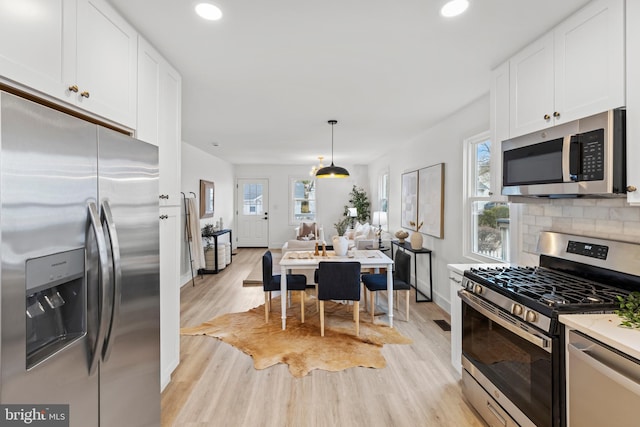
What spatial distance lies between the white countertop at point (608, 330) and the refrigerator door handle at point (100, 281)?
75.5 inches

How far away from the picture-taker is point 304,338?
3160mm

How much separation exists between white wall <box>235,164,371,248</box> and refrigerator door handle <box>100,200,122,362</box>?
303 inches

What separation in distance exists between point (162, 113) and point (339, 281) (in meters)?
2.15

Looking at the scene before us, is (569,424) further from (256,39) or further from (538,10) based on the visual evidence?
(256,39)

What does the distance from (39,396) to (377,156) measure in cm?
694

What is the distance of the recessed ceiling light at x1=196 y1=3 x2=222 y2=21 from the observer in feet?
5.53

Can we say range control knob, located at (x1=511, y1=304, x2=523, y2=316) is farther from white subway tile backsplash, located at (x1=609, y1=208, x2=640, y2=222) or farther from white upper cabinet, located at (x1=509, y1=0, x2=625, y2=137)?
white upper cabinet, located at (x1=509, y1=0, x2=625, y2=137)

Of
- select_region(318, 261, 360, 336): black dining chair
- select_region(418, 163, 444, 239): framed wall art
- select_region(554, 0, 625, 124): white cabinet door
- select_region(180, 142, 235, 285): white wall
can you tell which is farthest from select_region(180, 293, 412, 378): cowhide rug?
select_region(554, 0, 625, 124): white cabinet door

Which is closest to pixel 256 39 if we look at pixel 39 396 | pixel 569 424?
pixel 39 396

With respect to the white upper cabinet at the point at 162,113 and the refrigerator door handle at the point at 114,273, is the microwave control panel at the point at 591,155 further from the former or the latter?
the white upper cabinet at the point at 162,113

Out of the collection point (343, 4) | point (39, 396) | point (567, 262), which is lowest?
point (39, 396)

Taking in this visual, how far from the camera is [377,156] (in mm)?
7270

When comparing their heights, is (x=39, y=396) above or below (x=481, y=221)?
below

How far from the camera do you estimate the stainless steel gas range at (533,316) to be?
143cm
